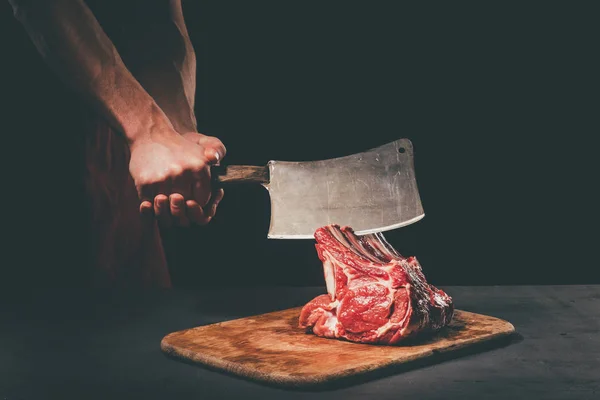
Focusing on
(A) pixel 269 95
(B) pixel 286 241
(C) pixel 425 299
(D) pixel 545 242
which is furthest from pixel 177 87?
(D) pixel 545 242

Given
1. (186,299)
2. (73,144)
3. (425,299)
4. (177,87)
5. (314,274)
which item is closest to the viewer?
(425,299)

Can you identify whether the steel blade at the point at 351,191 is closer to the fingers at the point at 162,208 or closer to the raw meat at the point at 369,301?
the raw meat at the point at 369,301

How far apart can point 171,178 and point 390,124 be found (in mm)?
1914

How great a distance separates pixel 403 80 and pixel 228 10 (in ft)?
3.64

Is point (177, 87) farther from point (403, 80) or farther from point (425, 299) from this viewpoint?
point (425, 299)

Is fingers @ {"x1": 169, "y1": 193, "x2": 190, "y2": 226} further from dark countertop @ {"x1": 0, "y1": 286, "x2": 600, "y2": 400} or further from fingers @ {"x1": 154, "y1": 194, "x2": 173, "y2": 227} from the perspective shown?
dark countertop @ {"x1": 0, "y1": 286, "x2": 600, "y2": 400}

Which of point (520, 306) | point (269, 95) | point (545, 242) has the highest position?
point (269, 95)

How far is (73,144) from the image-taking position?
14.6 ft

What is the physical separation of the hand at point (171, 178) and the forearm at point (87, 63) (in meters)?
0.12

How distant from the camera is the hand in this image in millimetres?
2979

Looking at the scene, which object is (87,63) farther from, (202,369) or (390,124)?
(390,124)

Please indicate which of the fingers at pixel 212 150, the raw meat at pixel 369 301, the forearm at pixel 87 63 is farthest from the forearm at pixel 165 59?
the raw meat at pixel 369 301

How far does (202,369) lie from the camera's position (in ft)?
8.20

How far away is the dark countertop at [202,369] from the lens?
2219 millimetres
